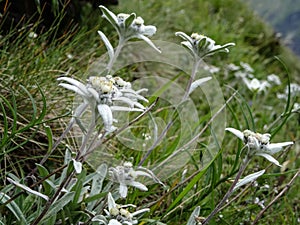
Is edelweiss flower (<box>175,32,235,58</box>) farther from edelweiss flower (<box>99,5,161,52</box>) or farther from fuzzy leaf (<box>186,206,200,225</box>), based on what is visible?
fuzzy leaf (<box>186,206,200,225</box>)

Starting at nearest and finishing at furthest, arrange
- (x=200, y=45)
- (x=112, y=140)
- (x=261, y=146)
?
(x=261, y=146), (x=200, y=45), (x=112, y=140)

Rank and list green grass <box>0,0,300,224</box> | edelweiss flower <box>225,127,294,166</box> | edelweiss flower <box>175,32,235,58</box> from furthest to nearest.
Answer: green grass <box>0,0,300,224</box>
edelweiss flower <box>175,32,235,58</box>
edelweiss flower <box>225,127,294,166</box>

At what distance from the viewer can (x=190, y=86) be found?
1447 millimetres

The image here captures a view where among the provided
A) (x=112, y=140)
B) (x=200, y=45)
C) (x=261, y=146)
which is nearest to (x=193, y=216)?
(x=261, y=146)

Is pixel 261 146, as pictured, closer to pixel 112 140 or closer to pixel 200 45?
pixel 200 45

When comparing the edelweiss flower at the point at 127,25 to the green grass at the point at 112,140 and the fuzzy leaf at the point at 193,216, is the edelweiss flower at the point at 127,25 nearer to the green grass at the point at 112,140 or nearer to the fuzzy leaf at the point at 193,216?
the green grass at the point at 112,140

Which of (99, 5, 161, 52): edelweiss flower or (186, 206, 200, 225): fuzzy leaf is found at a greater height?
(99, 5, 161, 52): edelweiss flower

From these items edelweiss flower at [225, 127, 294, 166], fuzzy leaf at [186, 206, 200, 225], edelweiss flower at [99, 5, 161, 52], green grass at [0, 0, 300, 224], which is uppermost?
edelweiss flower at [99, 5, 161, 52]

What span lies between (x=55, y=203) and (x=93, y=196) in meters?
0.14

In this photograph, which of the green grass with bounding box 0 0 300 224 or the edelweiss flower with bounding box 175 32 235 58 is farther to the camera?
the green grass with bounding box 0 0 300 224

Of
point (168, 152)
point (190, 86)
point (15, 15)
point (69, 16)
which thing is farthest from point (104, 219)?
point (69, 16)

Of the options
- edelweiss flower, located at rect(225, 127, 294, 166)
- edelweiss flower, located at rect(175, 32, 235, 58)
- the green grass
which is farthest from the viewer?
the green grass

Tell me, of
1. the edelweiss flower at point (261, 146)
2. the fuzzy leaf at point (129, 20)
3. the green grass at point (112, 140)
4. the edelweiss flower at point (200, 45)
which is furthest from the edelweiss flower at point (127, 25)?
the edelweiss flower at point (261, 146)

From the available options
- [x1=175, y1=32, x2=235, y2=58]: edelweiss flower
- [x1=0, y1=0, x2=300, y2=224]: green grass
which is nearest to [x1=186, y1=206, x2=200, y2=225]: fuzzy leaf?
[x1=0, y1=0, x2=300, y2=224]: green grass
